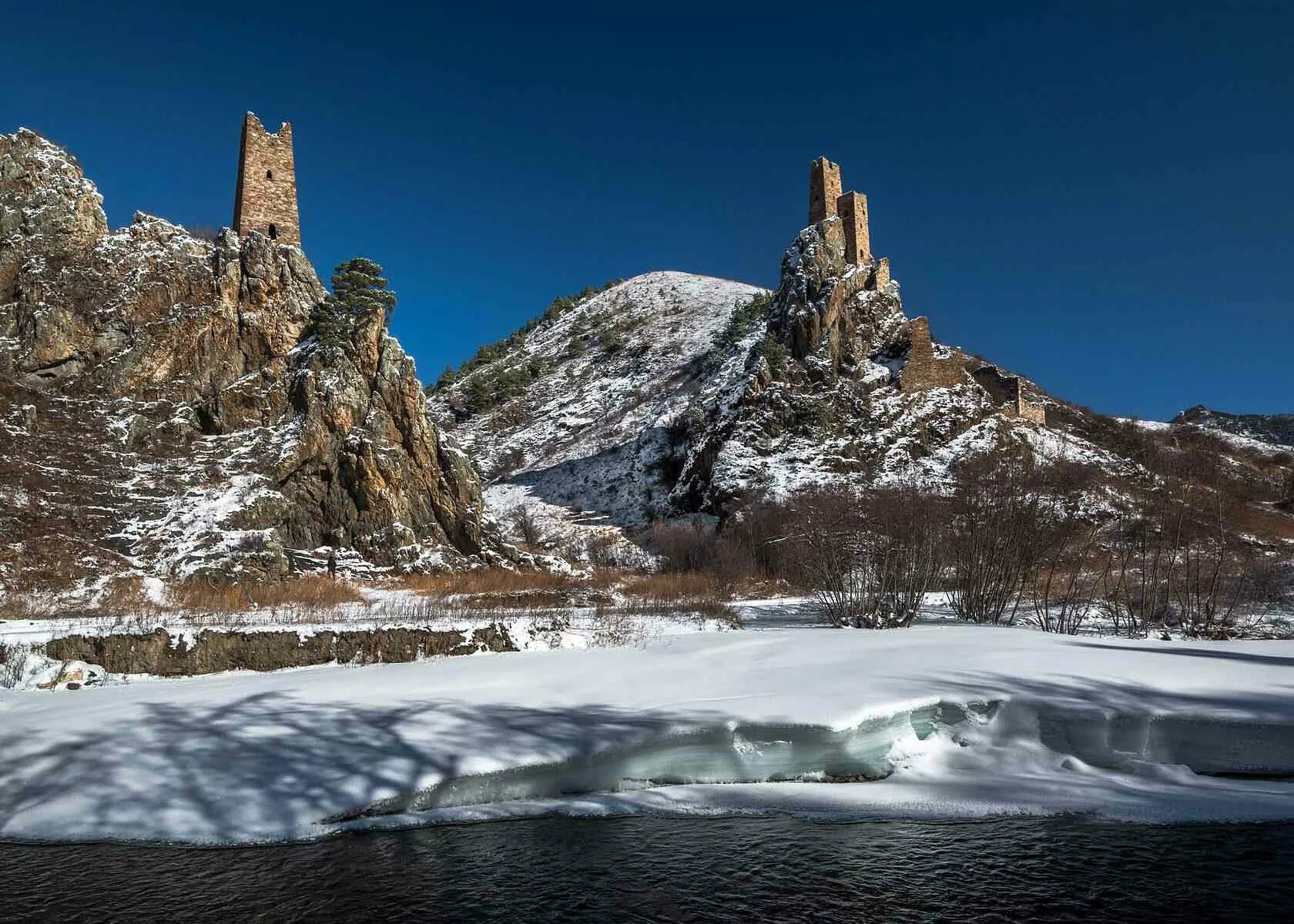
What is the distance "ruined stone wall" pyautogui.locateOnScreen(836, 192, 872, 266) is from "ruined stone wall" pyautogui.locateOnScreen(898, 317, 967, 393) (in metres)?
7.58

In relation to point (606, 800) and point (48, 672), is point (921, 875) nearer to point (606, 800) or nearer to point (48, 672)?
point (606, 800)

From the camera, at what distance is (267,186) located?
34688 millimetres

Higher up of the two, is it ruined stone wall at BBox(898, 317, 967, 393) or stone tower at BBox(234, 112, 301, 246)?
stone tower at BBox(234, 112, 301, 246)

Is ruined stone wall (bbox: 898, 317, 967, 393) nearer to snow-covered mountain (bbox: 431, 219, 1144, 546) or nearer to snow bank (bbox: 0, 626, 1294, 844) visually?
snow-covered mountain (bbox: 431, 219, 1144, 546)

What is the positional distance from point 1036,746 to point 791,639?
584cm

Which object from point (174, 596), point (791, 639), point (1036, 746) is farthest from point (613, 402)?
point (1036, 746)

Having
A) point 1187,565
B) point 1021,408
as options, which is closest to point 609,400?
point 1021,408

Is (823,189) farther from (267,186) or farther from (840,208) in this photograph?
(267,186)

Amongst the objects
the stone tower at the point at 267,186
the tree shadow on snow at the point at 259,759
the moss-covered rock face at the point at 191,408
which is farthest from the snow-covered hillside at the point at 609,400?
the tree shadow on snow at the point at 259,759

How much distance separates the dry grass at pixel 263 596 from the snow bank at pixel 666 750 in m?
10.3

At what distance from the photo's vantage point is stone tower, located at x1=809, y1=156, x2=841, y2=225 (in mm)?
54938

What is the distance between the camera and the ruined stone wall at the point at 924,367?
4772cm

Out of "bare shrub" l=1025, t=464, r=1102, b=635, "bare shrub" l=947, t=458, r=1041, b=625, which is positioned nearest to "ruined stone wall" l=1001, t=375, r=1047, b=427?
"bare shrub" l=1025, t=464, r=1102, b=635

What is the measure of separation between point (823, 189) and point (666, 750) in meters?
52.8
